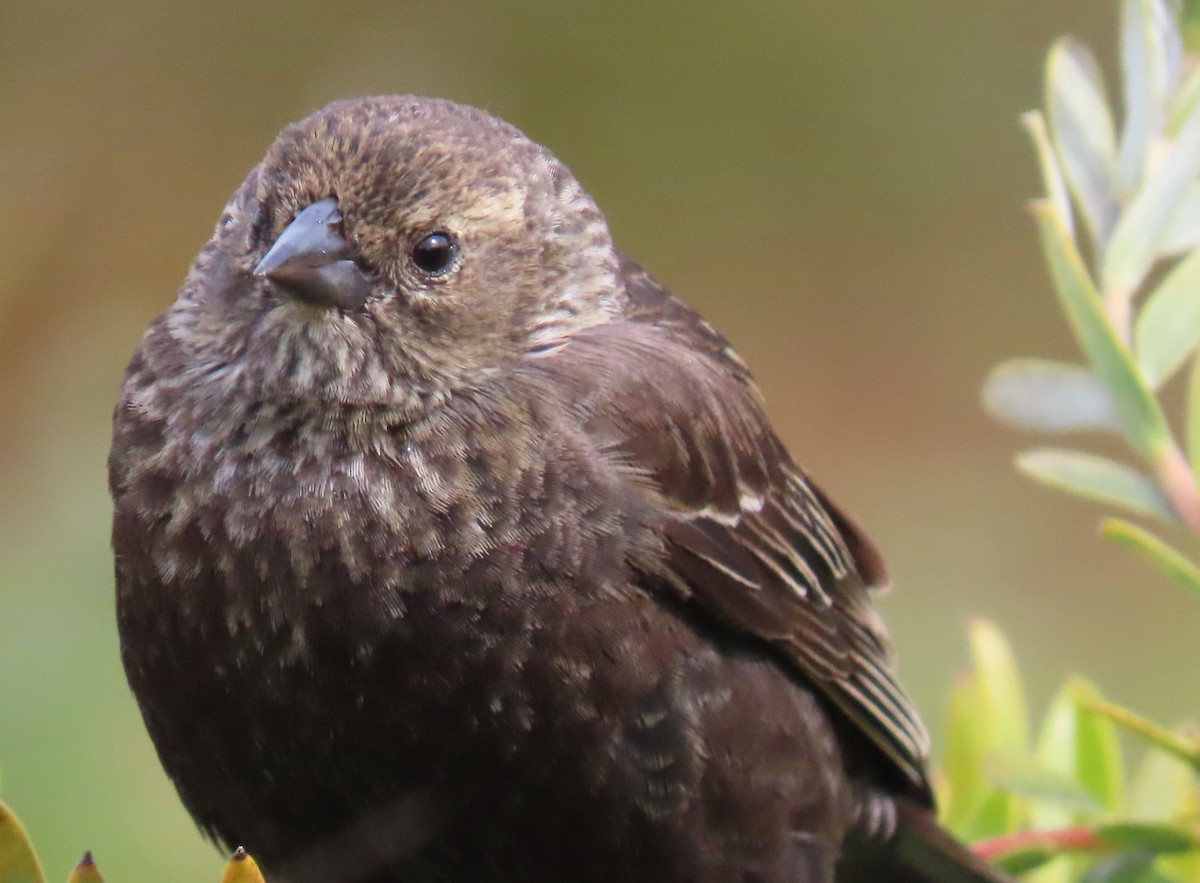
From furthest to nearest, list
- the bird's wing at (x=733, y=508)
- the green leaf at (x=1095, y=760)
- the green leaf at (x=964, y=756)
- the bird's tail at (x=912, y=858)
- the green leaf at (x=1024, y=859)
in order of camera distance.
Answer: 1. the bird's tail at (x=912, y=858)
2. the bird's wing at (x=733, y=508)
3. the green leaf at (x=964, y=756)
4. the green leaf at (x=1095, y=760)
5. the green leaf at (x=1024, y=859)

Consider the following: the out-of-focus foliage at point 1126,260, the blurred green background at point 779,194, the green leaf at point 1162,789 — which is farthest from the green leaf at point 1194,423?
the blurred green background at point 779,194

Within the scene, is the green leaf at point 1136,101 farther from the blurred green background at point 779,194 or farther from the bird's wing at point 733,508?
the blurred green background at point 779,194

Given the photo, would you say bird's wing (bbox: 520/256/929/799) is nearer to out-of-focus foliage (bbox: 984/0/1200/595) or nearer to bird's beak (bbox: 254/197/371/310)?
bird's beak (bbox: 254/197/371/310)

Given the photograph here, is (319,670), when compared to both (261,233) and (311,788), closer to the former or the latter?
(311,788)

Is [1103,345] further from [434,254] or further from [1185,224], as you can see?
[434,254]

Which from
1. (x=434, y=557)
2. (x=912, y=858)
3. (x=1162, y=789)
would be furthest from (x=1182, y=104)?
(x=912, y=858)
